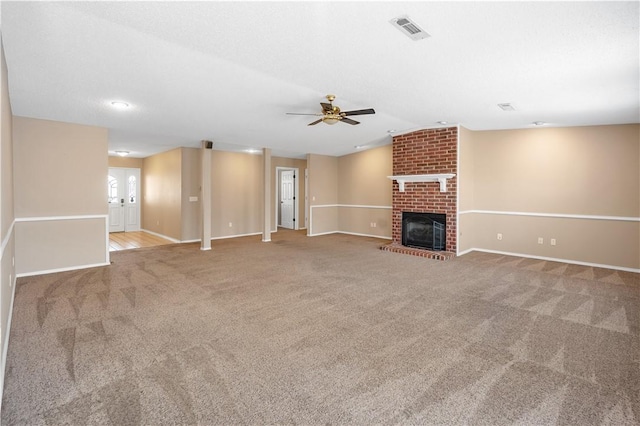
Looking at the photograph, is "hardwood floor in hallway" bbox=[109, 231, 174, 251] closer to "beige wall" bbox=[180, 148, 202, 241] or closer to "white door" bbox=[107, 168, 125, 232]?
"white door" bbox=[107, 168, 125, 232]

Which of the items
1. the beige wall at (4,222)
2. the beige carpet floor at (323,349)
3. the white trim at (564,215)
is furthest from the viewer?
the white trim at (564,215)

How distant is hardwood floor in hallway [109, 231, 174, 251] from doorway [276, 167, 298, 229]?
3.91 metres

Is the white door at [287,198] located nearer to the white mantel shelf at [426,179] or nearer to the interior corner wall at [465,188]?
the white mantel shelf at [426,179]

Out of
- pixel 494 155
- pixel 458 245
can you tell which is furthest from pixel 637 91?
pixel 458 245

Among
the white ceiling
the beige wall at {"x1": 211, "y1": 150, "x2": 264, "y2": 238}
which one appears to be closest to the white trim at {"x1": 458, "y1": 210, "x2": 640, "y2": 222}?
the white ceiling

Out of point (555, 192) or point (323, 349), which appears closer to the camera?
point (323, 349)

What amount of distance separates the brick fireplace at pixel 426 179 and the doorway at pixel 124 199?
309 inches

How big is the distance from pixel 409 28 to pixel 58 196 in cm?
571

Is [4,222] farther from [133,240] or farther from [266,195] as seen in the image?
[133,240]

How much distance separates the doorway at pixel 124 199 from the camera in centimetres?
960

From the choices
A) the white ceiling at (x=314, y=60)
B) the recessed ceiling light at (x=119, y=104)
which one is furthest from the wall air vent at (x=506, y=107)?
the recessed ceiling light at (x=119, y=104)

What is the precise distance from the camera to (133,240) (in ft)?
27.2

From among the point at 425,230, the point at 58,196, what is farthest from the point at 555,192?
the point at 58,196

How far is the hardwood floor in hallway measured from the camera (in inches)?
291
